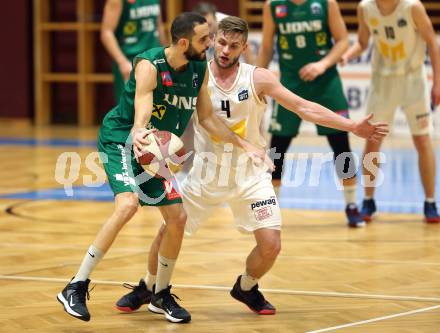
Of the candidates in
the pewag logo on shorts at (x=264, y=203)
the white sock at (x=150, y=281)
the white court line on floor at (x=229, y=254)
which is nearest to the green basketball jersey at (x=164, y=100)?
the pewag logo on shorts at (x=264, y=203)

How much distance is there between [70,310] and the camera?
5.22 meters

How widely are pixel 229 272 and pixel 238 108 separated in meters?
1.31

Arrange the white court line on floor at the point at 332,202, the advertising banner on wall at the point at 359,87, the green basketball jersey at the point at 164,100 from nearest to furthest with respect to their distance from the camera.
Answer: the green basketball jersey at the point at 164,100, the white court line on floor at the point at 332,202, the advertising banner on wall at the point at 359,87

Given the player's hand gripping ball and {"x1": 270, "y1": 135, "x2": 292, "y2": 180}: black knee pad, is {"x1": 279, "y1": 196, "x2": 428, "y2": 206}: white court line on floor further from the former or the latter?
the player's hand gripping ball

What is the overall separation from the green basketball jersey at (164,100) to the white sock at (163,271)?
70 centimetres

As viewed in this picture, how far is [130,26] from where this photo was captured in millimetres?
10211

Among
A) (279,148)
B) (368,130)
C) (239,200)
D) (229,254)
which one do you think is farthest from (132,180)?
(279,148)

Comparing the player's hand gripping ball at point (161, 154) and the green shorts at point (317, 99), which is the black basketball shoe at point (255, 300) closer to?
the player's hand gripping ball at point (161, 154)

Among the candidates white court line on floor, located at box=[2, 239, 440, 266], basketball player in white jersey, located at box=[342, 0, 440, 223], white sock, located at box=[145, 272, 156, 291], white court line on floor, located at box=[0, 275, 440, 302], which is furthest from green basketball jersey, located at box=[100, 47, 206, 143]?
basketball player in white jersey, located at box=[342, 0, 440, 223]

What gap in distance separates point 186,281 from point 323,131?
2.58m

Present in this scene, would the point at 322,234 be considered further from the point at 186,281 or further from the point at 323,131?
the point at 186,281

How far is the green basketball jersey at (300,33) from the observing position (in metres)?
8.54

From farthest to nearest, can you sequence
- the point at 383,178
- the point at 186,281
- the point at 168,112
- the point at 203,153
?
the point at 383,178
the point at 186,281
the point at 203,153
the point at 168,112

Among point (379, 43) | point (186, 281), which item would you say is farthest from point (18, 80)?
point (186, 281)
